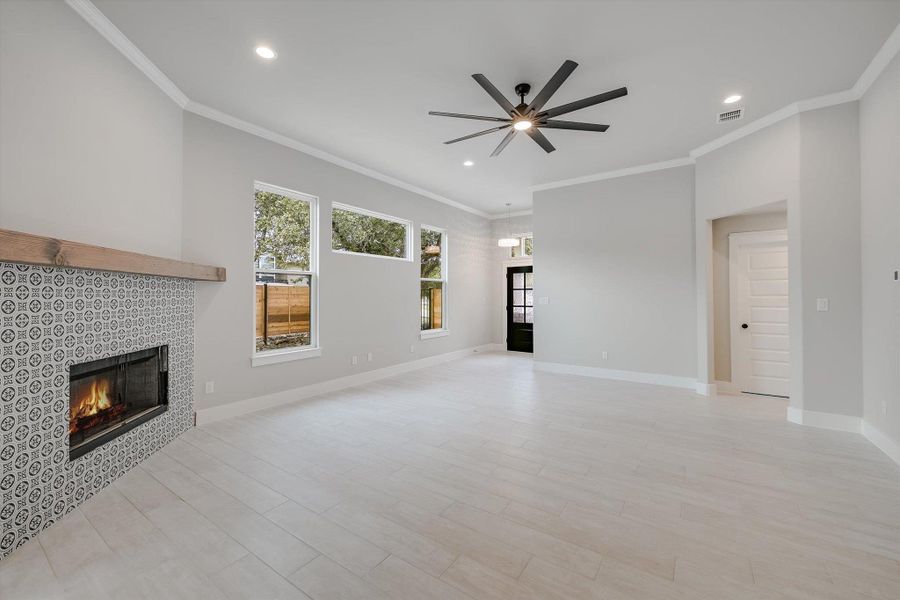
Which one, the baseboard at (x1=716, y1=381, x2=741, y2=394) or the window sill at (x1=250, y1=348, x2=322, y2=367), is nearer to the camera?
the window sill at (x1=250, y1=348, x2=322, y2=367)

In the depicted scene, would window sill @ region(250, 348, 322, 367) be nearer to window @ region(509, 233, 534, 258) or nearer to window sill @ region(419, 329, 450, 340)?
window sill @ region(419, 329, 450, 340)

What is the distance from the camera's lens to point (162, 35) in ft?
8.95

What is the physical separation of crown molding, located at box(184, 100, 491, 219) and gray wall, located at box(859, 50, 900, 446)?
209 inches

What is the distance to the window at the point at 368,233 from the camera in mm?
5297

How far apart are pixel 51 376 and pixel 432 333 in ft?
17.1

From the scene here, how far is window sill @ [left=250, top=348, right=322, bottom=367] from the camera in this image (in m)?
4.22

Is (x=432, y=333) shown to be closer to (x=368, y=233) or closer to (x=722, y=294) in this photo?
(x=368, y=233)

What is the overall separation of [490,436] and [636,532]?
1525 millimetres

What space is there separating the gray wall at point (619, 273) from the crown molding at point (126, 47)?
515 centimetres

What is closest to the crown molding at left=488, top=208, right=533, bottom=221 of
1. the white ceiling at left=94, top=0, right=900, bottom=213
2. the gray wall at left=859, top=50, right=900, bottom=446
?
the white ceiling at left=94, top=0, right=900, bottom=213

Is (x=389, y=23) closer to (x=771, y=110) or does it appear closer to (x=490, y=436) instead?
(x=490, y=436)

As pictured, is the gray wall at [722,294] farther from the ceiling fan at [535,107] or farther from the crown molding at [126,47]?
the crown molding at [126,47]

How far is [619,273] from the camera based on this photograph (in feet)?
19.1

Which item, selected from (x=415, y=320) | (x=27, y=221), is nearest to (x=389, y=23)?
(x=27, y=221)
